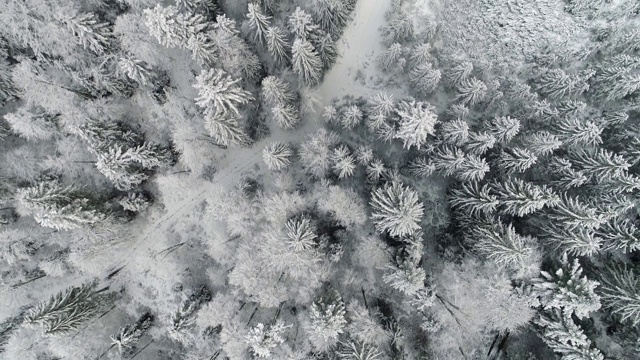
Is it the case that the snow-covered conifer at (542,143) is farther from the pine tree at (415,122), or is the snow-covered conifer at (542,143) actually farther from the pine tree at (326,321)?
the pine tree at (326,321)


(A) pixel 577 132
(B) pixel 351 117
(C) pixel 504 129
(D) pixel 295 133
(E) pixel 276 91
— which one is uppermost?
(A) pixel 577 132

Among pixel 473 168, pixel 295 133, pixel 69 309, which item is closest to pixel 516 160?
pixel 473 168

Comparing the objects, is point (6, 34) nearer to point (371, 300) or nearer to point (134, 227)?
point (134, 227)

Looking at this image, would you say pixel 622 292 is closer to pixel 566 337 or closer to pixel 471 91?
pixel 566 337

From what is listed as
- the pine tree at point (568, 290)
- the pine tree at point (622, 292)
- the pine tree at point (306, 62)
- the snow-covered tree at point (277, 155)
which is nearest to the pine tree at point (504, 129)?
the pine tree at point (568, 290)

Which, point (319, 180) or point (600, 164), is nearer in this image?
point (600, 164)

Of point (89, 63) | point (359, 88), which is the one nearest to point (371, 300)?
point (359, 88)
